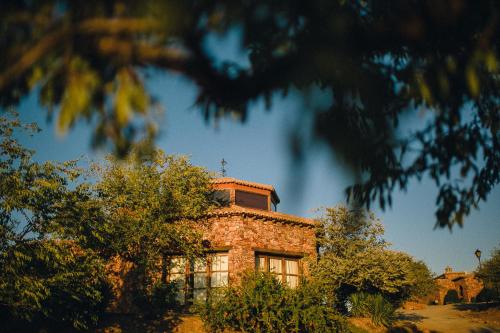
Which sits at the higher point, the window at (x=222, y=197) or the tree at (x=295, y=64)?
the window at (x=222, y=197)

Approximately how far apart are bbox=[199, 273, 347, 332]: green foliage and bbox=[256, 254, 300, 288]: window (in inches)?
116

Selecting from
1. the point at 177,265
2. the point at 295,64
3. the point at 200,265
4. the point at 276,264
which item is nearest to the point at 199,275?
the point at 200,265

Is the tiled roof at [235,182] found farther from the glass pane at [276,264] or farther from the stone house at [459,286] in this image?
the stone house at [459,286]

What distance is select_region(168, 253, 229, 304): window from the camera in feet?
46.8

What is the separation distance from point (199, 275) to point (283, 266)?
146 inches

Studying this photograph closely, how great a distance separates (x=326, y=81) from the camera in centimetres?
260

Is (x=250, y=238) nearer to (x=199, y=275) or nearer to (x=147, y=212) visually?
(x=199, y=275)

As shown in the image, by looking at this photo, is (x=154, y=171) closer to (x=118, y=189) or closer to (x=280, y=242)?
(x=118, y=189)

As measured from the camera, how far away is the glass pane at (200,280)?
14.5m

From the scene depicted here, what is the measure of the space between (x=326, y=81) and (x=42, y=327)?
1332cm

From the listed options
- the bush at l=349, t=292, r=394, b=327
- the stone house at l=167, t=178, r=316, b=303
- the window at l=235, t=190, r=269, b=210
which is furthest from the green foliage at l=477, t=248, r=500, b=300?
the window at l=235, t=190, r=269, b=210

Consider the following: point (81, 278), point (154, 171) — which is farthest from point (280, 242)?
point (81, 278)

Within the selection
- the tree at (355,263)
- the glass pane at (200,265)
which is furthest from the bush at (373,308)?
the glass pane at (200,265)

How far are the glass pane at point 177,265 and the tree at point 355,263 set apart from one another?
552 cm
